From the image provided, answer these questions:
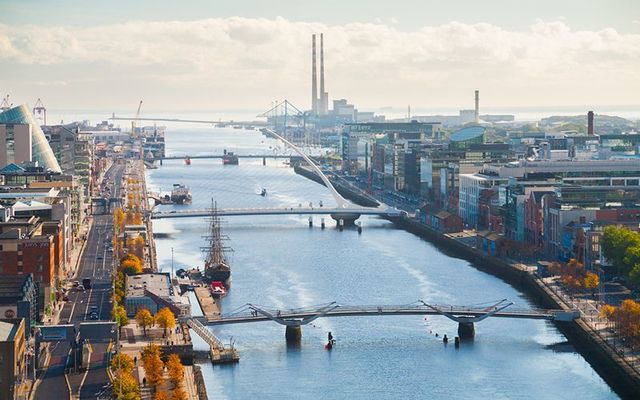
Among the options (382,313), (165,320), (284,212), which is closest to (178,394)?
(165,320)

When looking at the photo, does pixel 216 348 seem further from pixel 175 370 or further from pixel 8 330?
pixel 8 330

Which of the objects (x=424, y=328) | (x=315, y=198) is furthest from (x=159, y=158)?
(x=424, y=328)

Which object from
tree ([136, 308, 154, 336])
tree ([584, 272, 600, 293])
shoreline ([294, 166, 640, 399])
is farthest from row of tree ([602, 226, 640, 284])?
tree ([136, 308, 154, 336])

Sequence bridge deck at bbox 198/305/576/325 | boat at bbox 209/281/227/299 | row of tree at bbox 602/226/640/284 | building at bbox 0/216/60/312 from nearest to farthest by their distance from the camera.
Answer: bridge deck at bbox 198/305/576/325 → building at bbox 0/216/60/312 → row of tree at bbox 602/226/640/284 → boat at bbox 209/281/227/299

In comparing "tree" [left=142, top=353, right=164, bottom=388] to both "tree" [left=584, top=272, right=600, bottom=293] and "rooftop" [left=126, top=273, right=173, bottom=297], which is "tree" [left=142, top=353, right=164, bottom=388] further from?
"tree" [left=584, top=272, right=600, bottom=293]

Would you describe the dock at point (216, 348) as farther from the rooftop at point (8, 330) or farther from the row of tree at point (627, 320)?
the row of tree at point (627, 320)

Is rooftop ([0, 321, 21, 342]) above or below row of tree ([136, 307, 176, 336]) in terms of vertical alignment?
above
